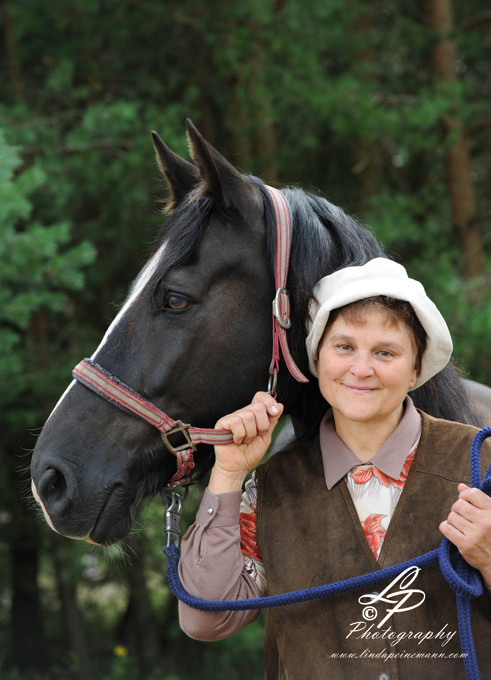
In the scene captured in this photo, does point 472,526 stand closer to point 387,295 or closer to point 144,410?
point 387,295

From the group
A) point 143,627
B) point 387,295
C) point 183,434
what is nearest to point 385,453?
point 387,295

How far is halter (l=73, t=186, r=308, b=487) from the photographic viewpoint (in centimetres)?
181

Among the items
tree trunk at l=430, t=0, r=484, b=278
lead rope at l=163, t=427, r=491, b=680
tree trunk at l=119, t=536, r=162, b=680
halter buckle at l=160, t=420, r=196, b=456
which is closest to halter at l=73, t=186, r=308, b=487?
halter buckle at l=160, t=420, r=196, b=456

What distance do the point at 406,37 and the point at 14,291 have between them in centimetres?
442

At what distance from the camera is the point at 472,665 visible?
1.42m

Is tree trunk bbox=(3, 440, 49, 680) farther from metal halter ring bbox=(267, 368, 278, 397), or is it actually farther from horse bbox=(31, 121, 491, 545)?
metal halter ring bbox=(267, 368, 278, 397)

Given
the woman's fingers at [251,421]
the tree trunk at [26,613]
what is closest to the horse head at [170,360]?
the woman's fingers at [251,421]

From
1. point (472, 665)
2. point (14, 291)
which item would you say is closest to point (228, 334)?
point (472, 665)

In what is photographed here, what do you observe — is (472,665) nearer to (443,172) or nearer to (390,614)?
(390,614)

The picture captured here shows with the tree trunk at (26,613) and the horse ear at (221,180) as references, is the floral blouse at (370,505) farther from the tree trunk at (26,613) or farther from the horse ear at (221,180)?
the tree trunk at (26,613)

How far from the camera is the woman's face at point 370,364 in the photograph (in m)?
1.61

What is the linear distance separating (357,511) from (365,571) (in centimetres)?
13

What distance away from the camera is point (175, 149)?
15.4ft

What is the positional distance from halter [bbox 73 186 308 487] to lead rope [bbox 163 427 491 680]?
34cm
